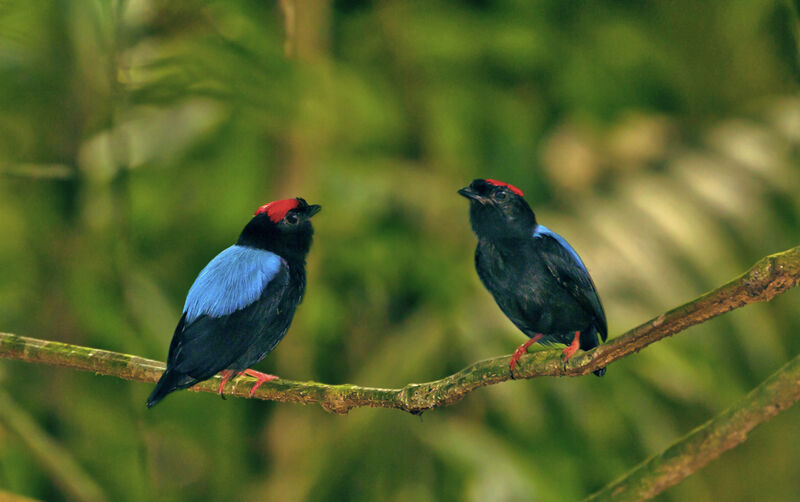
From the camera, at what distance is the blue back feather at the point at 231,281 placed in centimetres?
120

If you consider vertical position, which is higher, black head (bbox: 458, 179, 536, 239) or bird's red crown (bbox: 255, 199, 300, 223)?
black head (bbox: 458, 179, 536, 239)

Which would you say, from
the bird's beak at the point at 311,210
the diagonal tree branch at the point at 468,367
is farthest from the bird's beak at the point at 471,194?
the diagonal tree branch at the point at 468,367

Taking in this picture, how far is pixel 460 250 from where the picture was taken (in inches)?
114

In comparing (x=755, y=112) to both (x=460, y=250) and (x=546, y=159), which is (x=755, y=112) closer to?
(x=546, y=159)

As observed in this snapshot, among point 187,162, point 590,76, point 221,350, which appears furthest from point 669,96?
point 221,350

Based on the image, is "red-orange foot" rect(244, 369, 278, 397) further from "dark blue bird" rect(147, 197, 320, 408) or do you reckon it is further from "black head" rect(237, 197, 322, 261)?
"black head" rect(237, 197, 322, 261)

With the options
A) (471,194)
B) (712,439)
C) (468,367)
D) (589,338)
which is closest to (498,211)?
(471,194)

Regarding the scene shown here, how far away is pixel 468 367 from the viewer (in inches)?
35.7

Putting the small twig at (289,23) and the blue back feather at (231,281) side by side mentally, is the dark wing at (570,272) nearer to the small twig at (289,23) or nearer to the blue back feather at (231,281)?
the blue back feather at (231,281)

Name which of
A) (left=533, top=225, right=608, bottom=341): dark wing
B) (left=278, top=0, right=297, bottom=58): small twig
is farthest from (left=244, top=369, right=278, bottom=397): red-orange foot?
(left=278, top=0, right=297, bottom=58): small twig

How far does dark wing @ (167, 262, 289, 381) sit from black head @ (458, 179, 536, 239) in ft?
1.02

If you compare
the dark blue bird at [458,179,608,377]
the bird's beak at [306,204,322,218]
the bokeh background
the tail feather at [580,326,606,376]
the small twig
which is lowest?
the bokeh background

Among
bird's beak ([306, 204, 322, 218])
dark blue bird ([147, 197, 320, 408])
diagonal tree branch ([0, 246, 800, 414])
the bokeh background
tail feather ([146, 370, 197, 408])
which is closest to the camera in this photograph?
diagonal tree branch ([0, 246, 800, 414])

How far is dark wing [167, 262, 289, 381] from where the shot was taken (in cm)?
108
